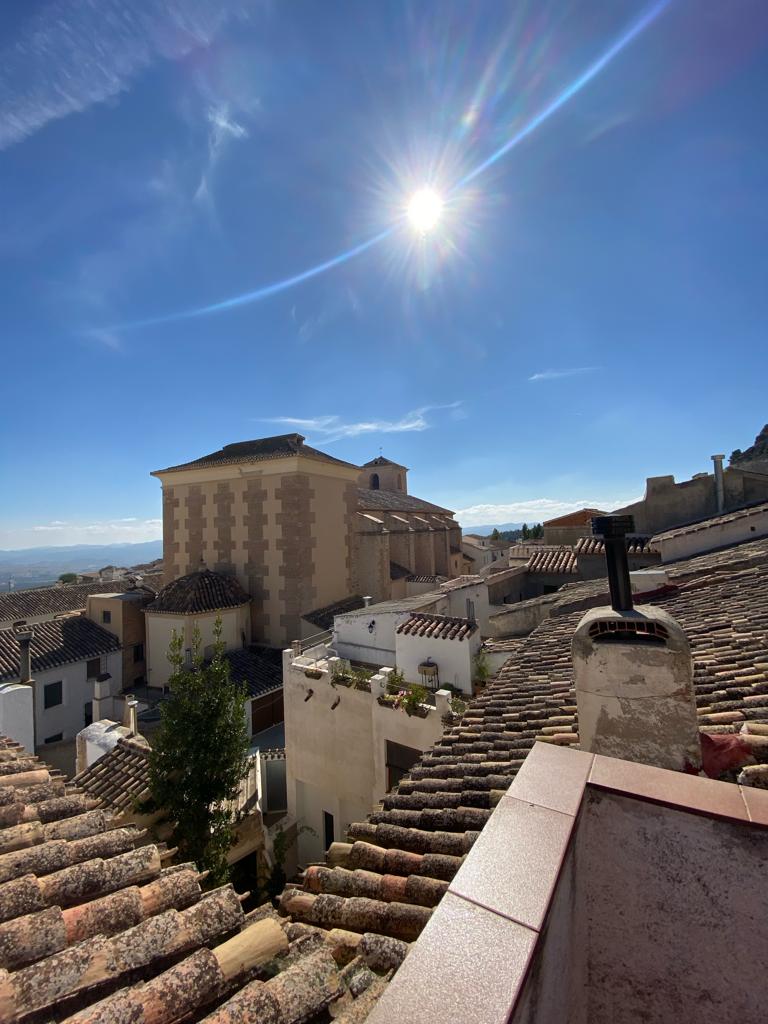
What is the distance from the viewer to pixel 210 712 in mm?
7645

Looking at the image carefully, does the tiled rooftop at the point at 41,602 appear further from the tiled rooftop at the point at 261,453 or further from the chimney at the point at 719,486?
the chimney at the point at 719,486

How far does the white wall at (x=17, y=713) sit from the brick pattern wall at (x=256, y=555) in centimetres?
975

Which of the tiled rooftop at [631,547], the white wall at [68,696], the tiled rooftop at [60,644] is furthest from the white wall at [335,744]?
the tiled rooftop at [60,644]

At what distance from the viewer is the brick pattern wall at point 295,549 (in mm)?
17047

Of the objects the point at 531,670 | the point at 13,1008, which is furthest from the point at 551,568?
the point at 13,1008

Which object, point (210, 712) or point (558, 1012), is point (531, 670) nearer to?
point (558, 1012)

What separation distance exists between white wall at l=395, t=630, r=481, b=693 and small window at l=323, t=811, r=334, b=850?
11.0 ft

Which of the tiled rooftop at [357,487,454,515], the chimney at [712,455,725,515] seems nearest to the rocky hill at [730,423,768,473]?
the tiled rooftop at [357,487,454,515]

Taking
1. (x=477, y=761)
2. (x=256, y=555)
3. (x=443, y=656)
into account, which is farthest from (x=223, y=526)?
(x=477, y=761)

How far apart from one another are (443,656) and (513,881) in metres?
7.37

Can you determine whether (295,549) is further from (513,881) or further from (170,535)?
(513,881)

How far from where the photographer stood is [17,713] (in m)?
7.55

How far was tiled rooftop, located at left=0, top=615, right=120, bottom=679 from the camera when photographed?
15.7 metres

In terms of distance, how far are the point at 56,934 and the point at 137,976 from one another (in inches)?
14.7
